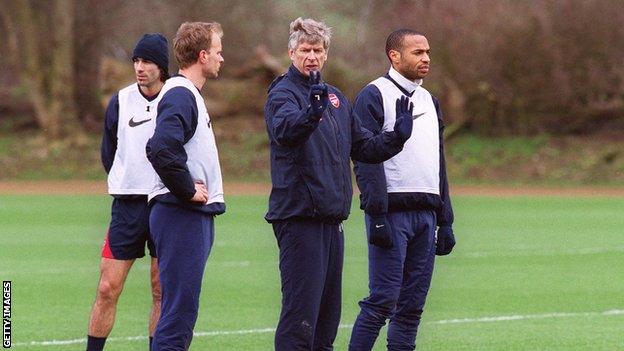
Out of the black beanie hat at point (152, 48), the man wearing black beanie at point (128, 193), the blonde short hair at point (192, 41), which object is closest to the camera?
the blonde short hair at point (192, 41)

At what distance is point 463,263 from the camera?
1540 centimetres

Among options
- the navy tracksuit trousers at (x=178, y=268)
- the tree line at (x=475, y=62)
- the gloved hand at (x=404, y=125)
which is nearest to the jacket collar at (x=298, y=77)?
the gloved hand at (x=404, y=125)

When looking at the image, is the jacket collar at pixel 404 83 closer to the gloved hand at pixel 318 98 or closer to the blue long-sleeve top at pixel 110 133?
the gloved hand at pixel 318 98

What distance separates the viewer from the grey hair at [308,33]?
6.85m

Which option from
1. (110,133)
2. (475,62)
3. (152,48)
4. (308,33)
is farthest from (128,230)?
(475,62)

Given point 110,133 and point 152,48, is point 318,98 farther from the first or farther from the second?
point 110,133

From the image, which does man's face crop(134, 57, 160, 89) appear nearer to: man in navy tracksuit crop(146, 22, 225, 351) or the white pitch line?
man in navy tracksuit crop(146, 22, 225, 351)

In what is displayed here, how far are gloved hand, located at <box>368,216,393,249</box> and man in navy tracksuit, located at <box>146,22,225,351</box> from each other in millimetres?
1119

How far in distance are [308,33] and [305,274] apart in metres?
1.21

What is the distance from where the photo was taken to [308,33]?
Result: 6844 millimetres

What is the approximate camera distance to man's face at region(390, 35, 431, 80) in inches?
316

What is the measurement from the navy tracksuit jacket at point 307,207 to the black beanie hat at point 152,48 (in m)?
1.27

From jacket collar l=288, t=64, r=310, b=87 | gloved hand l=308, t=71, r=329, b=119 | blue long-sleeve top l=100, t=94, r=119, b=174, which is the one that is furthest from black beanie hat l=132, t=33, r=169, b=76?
gloved hand l=308, t=71, r=329, b=119

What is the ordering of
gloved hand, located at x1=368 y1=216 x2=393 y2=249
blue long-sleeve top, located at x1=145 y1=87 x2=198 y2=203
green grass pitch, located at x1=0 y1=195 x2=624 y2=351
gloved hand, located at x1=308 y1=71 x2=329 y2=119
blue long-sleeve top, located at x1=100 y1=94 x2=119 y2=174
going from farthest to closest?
green grass pitch, located at x1=0 y1=195 x2=624 y2=351
blue long-sleeve top, located at x1=100 y1=94 x2=119 y2=174
gloved hand, located at x1=368 y1=216 x2=393 y2=249
blue long-sleeve top, located at x1=145 y1=87 x2=198 y2=203
gloved hand, located at x1=308 y1=71 x2=329 y2=119
